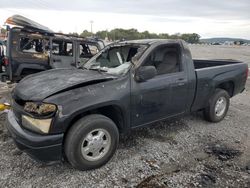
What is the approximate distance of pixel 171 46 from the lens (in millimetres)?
4637

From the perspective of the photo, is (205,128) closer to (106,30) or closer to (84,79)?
(84,79)

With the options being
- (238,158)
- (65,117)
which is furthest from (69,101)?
(238,158)

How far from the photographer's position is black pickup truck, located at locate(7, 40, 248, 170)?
10.5ft

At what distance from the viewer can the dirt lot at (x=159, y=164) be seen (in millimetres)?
3367

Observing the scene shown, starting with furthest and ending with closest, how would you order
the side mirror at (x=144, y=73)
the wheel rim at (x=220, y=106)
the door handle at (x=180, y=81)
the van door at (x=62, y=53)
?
the van door at (x=62, y=53) → the wheel rim at (x=220, y=106) → the door handle at (x=180, y=81) → the side mirror at (x=144, y=73)

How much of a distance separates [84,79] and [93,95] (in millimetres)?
343

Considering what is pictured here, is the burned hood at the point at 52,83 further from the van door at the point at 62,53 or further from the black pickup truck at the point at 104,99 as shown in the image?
the van door at the point at 62,53

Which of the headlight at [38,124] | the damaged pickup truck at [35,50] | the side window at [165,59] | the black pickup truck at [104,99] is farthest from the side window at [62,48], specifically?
the headlight at [38,124]

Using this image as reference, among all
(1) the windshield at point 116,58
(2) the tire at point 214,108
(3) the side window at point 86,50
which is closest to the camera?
(1) the windshield at point 116,58

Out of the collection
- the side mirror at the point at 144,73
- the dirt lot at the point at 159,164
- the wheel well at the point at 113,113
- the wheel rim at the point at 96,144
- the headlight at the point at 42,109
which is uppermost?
the side mirror at the point at 144,73

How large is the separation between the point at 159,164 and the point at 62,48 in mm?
5801

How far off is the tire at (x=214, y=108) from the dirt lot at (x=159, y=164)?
0.34m

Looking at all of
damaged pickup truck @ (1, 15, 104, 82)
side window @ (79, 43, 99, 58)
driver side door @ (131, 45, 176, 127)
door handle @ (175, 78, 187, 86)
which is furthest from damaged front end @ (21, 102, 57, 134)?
side window @ (79, 43, 99, 58)

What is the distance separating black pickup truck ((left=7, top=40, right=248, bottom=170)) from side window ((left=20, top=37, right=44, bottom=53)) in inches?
149
